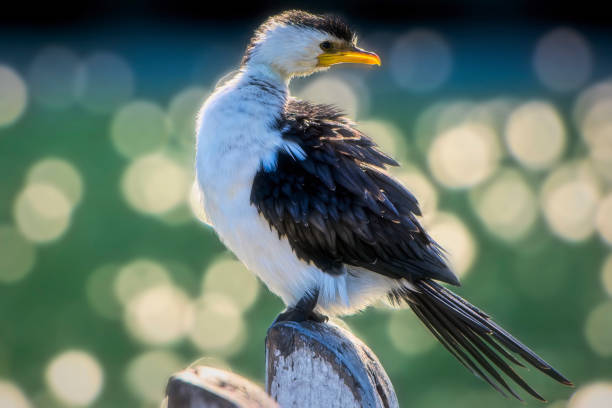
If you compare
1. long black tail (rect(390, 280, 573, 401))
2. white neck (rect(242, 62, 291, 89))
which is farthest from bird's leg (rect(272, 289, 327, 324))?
white neck (rect(242, 62, 291, 89))

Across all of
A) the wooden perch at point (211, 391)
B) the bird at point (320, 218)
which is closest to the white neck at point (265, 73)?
the bird at point (320, 218)

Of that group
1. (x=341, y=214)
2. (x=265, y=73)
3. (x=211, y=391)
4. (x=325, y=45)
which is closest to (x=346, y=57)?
(x=325, y=45)

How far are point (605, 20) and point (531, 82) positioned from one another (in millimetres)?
4098

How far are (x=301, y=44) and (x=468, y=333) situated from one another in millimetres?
1342

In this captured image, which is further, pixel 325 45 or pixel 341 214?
pixel 325 45

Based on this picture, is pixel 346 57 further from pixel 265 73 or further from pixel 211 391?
pixel 211 391

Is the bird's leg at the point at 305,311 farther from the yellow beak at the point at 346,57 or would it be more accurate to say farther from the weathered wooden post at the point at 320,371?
the yellow beak at the point at 346,57

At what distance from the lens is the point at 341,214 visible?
11.4 feet

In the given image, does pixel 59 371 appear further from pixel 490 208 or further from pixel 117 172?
pixel 490 208

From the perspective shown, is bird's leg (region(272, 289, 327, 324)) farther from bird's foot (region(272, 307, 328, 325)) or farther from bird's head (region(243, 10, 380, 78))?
bird's head (region(243, 10, 380, 78))

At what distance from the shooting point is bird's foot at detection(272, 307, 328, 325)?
11.4ft

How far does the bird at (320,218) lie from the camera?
3.45 meters

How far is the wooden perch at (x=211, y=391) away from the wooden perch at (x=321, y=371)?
1.84 feet

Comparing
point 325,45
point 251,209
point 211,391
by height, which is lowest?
point 251,209
